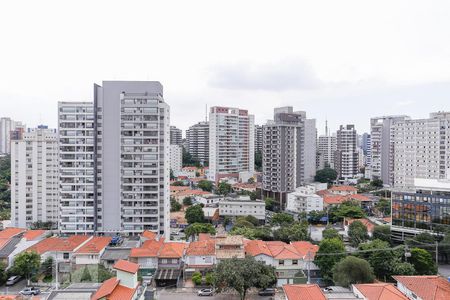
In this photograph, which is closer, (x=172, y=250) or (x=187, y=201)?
(x=172, y=250)

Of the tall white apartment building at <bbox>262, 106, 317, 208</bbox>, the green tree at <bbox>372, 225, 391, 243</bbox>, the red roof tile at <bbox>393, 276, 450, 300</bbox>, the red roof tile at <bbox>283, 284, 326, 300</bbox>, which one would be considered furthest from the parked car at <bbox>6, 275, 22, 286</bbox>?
the tall white apartment building at <bbox>262, 106, 317, 208</bbox>

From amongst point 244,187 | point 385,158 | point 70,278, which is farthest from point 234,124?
point 70,278

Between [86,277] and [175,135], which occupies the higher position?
[175,135]

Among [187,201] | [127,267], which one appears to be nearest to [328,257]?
[127,267]

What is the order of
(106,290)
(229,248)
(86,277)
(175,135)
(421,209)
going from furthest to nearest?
1. (175,135)
2. (421,209)
3. (229,248)
4. (86,277)
5. (106,290)

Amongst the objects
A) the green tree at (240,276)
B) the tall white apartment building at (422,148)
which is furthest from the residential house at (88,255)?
the tall white apartment building at (422,148)

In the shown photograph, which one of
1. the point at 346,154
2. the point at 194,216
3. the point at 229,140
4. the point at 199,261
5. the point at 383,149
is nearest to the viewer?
the point at 199,261

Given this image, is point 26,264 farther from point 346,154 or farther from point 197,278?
point 346,154

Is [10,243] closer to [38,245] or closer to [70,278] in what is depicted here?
[38,245]
